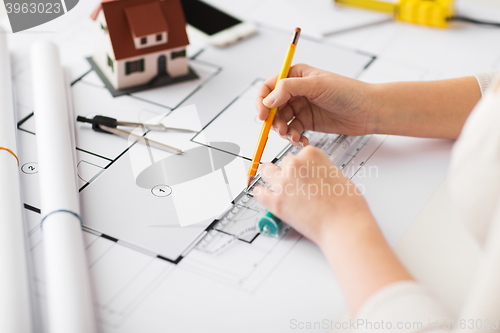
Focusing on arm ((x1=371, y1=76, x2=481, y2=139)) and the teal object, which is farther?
arm ((x1=371, y1=76, x2=481, y2=139))

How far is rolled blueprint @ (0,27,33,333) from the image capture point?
1.82 feet

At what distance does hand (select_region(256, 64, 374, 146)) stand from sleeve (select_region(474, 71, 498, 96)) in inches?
7.2

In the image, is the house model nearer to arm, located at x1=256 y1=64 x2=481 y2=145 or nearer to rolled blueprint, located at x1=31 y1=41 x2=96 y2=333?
rolled blueprint, located at x1=31 y1=41 x2=96 y2=333

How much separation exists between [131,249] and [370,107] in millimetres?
428

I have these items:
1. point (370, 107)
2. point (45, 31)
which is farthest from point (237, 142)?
point (45, 31)

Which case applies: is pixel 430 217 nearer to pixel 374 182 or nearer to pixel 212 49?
pixel 374 182

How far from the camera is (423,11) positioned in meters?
1.13

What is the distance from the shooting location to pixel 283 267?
2.14ft

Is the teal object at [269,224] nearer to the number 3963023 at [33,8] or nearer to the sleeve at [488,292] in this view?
the sleeve at [488,292]

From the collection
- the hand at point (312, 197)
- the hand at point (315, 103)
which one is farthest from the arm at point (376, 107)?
the hand at point (312, 197)

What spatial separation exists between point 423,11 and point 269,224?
0.71 meters

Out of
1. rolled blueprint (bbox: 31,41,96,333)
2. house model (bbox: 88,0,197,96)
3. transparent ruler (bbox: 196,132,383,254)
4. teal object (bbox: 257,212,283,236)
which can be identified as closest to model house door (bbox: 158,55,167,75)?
house model (bbox: 88,0,197,96)

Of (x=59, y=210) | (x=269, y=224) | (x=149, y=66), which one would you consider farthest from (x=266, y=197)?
(x=149, y=66)

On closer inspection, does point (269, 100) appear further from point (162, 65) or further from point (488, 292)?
point (488, 292)
